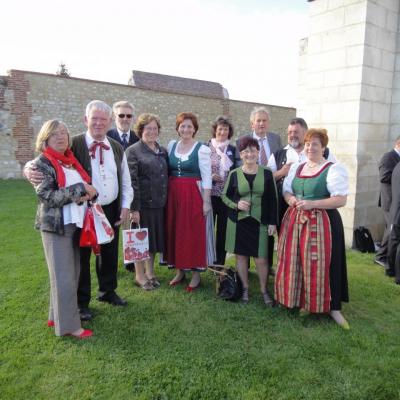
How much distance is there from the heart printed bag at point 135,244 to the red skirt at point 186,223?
368mm

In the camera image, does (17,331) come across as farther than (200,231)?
No

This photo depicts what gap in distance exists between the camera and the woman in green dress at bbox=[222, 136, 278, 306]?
12.0ft

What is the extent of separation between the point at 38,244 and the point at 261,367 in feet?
14.1

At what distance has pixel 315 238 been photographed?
10.8 feet

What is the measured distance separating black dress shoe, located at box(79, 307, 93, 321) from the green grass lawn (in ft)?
0.33

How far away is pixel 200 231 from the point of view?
13.2 feet

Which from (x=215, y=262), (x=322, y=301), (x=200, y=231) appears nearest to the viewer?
(x=322, y=301)

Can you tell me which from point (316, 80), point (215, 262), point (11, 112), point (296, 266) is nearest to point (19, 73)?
point (11, 112)

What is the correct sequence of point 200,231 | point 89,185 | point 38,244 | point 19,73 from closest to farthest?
point 89,185 → point 200,231 → point 38,244 → point 19,73

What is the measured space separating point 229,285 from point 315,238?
1091mm

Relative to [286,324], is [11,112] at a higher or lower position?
higher

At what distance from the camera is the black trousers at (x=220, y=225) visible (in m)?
4.36

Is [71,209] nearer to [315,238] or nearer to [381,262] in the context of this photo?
[315,238]

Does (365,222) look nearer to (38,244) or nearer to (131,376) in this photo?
(131,376)
